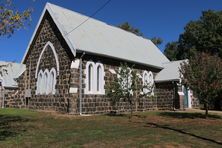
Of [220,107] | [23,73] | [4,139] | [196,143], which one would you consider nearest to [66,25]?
[23,73]

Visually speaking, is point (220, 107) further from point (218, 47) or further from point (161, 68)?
point (218, 47)

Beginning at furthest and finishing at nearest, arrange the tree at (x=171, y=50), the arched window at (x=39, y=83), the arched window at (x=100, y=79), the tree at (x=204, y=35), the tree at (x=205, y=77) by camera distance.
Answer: the tree at (x=171, y=50)
the tree at (x=204, y=35)
the arched window at (x=39, y=83)
the arched window at (x=100, y=79)
the tree at (x=205, y=77)

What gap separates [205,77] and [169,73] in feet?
36.6

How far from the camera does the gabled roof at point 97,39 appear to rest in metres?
23.8

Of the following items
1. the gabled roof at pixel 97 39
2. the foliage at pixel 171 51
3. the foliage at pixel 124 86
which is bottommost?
the foliage at pixel 124 86

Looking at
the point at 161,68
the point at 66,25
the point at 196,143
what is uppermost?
the point at 66,25

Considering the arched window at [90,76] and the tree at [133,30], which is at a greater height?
the tree at [133,30]

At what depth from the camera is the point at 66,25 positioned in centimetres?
2483

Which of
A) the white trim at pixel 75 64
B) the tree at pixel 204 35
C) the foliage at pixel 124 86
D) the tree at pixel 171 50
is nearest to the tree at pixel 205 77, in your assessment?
the foliage at pixel 124 86

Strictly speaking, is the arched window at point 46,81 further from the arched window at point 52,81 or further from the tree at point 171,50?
the tree at point 171,50

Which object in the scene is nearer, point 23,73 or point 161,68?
point 23,73

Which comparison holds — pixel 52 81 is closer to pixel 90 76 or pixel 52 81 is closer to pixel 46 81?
pixel 46 81

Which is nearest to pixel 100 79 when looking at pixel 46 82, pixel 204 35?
pixel 46 82

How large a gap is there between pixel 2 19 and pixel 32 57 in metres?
16.1
